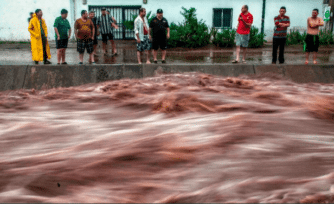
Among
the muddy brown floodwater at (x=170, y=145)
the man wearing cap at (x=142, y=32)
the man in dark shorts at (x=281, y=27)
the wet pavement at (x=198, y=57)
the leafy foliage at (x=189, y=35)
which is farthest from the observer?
the leafy foliage at (x=189, y=35)

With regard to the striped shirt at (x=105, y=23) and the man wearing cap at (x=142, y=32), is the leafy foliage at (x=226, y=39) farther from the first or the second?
the man wearing cap at (x=142, y=32)

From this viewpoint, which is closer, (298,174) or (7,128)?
(298,174)

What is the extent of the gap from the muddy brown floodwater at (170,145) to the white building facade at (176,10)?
1551cm

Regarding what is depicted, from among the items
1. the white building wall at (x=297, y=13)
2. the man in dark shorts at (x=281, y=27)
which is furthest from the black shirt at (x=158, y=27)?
the white building wall at (x=297, y=13)

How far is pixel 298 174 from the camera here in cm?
142

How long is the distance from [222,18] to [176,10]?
242 centimetres

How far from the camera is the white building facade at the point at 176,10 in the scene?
56.7 feet

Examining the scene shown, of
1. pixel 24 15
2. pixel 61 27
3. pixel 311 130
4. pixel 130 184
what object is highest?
pixel 24 15

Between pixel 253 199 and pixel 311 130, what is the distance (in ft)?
2.70

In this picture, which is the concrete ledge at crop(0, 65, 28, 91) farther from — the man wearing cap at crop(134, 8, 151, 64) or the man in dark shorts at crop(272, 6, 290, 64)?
the man in dark shorts at crop(272, 6, 290, 64)

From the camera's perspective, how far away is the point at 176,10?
17.5 metres

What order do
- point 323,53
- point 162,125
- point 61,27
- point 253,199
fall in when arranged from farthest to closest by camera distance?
point 323,53
point 61,27
point 162,125
point 253,199

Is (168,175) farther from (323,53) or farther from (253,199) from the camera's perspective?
(323,53)

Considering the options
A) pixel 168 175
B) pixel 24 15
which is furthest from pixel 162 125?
pixel 24 15
